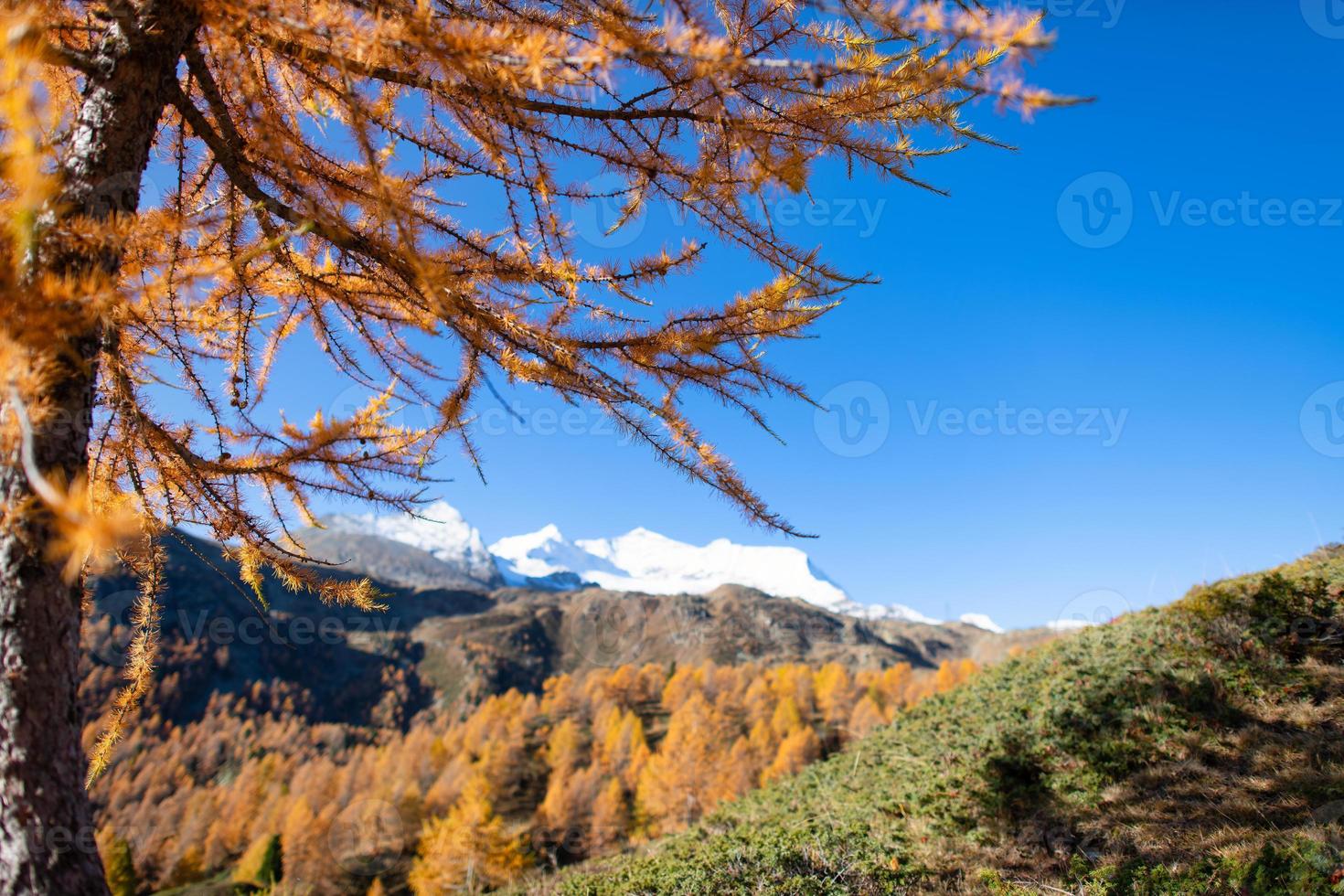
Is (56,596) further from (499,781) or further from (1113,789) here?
(499,781)

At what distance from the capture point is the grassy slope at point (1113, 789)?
3.45 metres

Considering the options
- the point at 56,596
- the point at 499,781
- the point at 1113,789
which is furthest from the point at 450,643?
the point at 56,596

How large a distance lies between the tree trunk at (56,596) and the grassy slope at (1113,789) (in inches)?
134

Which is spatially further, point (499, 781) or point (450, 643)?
point (450, 643)

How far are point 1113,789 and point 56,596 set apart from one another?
619 centimetres

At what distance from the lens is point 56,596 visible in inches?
75.5

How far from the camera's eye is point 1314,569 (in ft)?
19.9

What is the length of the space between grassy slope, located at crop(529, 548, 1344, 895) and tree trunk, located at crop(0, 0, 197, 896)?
341 centimetres

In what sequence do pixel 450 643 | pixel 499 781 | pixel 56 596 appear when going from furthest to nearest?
1. pixel 450 643
2. pixel 499 781
3. pixel 56 596

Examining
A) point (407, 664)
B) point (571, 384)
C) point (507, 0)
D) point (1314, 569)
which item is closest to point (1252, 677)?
point (1314, 569)

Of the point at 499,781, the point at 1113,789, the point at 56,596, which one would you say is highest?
the point at 56,596

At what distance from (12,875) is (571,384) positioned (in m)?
2.31

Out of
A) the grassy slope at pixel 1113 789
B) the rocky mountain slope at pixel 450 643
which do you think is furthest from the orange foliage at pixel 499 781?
the rocky mountain slope at pixel 450 643

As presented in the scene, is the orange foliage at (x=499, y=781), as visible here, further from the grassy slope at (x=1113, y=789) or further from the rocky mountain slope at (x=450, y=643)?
the rocky mountain slope at (x=450, y=643)
